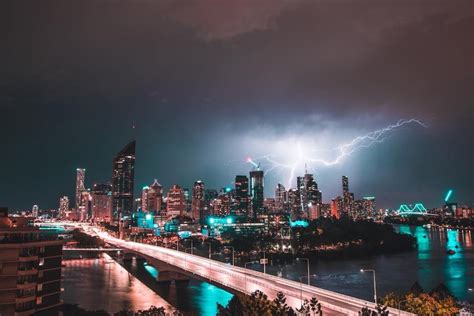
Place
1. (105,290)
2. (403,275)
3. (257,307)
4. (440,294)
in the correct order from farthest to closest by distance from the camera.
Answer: (403,275) < (105,290) < (440,294) < (257,307)

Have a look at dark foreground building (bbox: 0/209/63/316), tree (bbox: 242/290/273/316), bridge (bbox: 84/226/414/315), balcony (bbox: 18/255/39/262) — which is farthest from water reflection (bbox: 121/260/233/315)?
tree (bbox: 242/290/273/316)

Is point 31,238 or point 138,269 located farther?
point 138,269

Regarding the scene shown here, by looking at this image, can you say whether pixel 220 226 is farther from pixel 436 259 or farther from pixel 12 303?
pixel 12 303

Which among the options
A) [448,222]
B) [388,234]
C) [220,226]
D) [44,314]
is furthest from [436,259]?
[448,222]

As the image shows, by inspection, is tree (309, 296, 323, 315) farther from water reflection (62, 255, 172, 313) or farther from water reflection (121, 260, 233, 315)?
water reflection (62, 255, 172, 313)

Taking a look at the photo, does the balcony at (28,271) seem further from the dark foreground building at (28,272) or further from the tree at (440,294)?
the tree at (440,294)

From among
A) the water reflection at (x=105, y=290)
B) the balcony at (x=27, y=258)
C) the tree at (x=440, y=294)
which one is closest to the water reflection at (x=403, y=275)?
the tree at (x=440, y=294)

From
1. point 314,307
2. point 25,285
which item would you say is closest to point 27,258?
point 25,285

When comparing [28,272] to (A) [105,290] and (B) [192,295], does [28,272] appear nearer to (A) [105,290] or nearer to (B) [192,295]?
(B) [192,295]

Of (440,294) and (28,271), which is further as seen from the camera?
(440,294)
